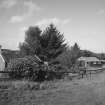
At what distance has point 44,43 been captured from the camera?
4453cm

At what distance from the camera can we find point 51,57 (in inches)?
1654

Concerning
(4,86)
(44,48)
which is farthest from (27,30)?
(4,86)

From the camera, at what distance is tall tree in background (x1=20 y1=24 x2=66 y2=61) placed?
139ft

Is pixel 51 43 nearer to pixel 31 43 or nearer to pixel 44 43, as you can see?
pixel 44 43

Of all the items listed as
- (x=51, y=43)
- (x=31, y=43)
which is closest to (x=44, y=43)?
(x=51, y=43)

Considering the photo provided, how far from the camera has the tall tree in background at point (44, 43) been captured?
42.3m

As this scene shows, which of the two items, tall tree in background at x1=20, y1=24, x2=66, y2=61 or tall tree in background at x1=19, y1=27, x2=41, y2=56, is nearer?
tall tree in background at x1=20, y1=24, x2=66, y2=61

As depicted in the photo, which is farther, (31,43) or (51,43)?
(31,43)

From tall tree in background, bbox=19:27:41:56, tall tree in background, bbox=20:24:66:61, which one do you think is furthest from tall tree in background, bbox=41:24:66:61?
tall tree in background, bbox=19:27:41:56

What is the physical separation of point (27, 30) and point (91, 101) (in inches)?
1695

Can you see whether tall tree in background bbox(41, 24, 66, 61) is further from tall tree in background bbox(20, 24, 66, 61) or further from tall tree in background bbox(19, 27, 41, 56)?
tall tree in background bbox(19, 27, 41, 56)

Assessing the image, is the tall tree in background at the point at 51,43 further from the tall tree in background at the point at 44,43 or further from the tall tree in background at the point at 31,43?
the tall tree in background at the point at 31,43

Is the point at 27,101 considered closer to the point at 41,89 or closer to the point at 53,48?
the point at 41,89

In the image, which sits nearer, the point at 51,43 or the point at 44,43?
the point at 51,43
